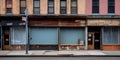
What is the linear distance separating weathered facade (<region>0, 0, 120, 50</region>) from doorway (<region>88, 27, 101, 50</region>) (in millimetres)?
393

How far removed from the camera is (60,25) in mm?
34938

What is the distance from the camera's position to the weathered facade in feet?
115

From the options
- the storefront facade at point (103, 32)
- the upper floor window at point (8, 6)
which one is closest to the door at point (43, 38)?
the upper floor window at point (8, 6)

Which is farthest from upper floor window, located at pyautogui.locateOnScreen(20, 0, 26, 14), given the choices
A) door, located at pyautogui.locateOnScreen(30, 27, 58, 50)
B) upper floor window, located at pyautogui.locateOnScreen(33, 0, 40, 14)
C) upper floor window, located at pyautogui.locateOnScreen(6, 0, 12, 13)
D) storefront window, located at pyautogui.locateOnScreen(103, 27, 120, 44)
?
storefront window, located at pyautogui.locateOnScreen(103, 27, 120, 44)

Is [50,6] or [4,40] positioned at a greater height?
[50,6]

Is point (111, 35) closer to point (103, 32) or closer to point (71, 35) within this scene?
point (103, 32)

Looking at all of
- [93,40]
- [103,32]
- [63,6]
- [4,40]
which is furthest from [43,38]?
[103,32]

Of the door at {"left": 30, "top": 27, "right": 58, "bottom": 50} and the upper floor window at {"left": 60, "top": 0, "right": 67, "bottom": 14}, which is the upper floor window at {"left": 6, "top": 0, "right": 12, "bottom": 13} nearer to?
the door at {"left": 30, "top": 27, "right": 58, "bottom": 50}

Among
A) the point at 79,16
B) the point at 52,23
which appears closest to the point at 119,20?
the point at 79,16

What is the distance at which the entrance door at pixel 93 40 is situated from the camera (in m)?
35.8

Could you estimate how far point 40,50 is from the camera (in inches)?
1371

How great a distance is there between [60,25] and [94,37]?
4.46 meters

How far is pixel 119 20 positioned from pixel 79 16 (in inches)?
188

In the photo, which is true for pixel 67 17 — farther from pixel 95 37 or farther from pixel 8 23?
pixel 8 23
